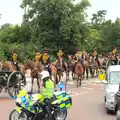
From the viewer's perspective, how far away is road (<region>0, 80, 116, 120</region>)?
13.1m

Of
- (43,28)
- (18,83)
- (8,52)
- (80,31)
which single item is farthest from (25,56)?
(18,83)

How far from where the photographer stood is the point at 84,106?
1541cm

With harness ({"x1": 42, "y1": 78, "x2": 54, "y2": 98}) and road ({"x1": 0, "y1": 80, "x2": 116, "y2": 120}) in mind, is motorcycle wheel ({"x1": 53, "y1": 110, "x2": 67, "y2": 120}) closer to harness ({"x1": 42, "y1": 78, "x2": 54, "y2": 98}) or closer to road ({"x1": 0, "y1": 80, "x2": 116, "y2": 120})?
harness ({"x1": 42, "y1": 78, "x2": 54, "y2": 98})

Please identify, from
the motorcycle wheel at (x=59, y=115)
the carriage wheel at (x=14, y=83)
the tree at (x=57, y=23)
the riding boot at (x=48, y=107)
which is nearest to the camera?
the riding boot at (x=48, y=107)

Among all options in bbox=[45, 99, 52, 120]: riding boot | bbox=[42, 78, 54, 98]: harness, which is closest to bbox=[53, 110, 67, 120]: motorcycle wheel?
bbox=[45, 99, 52, 120]: riding boot

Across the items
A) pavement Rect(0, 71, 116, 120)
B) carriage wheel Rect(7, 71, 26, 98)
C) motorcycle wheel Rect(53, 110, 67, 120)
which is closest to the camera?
motorcycle wheel Rect(53, 110, 67, 120)

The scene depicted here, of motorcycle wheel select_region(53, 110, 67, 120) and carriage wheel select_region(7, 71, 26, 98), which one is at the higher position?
carriage wheel select_region(7, 71, 26, 98)

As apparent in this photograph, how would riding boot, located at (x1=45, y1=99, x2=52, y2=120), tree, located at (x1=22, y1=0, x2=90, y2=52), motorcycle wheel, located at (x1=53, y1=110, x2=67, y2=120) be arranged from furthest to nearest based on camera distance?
tree, located at (x1=22, y1=0, x2=90, y2=52), motorcycle wheel, located at (x1=53, y1=110, x2=67, y2=120), riding boot, located at (x1=45, y1=99, x2=52, y2=120)

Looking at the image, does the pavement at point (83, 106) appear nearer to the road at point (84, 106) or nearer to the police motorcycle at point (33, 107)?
the road at point (84, 106)

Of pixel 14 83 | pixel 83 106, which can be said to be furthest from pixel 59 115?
pixel 14 83

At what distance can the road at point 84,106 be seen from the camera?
43.1 feet

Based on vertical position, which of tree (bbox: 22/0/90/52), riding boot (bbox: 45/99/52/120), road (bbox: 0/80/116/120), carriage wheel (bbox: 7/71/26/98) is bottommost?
road (bbox: 0/80/116/120)

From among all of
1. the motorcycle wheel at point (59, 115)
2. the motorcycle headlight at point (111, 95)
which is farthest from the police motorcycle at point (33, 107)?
the motorcycle headlight at point (111, 95)

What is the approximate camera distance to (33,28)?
4906 centimetres
